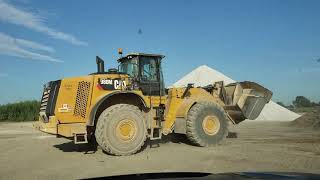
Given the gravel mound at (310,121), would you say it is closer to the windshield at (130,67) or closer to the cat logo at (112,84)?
the windshield at (130,67)

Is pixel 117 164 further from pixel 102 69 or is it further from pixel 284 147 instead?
pixel 284 147

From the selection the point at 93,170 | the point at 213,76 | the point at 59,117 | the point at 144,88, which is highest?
the point at 213,76

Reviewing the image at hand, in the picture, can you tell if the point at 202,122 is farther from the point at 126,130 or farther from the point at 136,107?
the point at 126,130

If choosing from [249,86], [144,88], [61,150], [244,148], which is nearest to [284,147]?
[244,148]

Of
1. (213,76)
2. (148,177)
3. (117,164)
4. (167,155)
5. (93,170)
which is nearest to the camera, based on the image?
(148,177)

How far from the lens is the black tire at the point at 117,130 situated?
12203mm

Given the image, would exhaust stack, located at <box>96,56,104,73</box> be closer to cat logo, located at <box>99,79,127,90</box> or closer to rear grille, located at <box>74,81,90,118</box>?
cat logo, located at <box>99,79,127,90</box>

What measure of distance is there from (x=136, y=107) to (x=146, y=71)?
1.78 metres

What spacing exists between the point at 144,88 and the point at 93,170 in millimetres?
4620

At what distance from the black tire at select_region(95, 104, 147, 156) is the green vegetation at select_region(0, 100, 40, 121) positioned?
122 ft

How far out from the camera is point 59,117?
1270 centimetres

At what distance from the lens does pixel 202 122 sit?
1419 cm

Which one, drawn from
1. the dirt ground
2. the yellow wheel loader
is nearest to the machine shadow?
the dirt ground

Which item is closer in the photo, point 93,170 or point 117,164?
point 93,170
